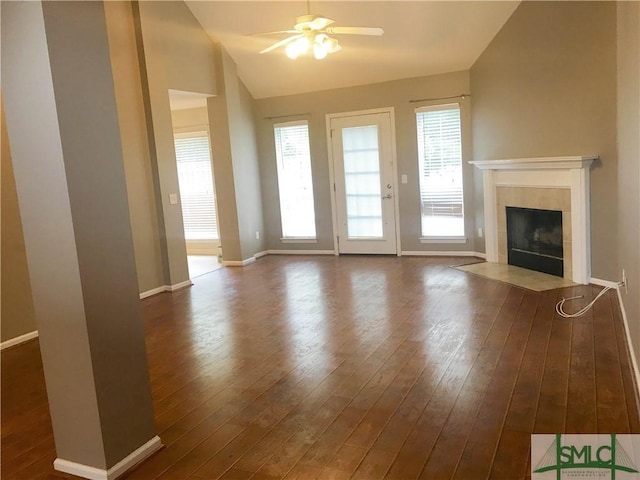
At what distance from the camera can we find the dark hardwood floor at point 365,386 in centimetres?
239

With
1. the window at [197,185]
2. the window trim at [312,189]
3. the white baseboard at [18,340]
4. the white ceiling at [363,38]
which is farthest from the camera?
the window at [197,185]

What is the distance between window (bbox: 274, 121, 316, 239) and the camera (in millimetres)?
7793

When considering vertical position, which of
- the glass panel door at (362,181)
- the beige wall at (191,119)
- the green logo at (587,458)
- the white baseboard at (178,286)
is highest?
the beige wall at (191,119)

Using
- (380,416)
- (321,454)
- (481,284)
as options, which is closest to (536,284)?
(481,284)

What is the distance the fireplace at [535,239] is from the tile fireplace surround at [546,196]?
0.29ft

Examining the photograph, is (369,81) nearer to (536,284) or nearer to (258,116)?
(258,116)

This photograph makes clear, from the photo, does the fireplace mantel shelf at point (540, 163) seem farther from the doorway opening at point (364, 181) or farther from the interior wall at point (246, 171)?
the interior wall at point (246, 171)

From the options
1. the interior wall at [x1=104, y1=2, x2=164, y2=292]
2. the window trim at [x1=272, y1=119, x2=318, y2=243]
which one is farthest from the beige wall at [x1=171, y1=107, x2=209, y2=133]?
the interior wall at [x1=104, y1=2, x2=164, y2=292]

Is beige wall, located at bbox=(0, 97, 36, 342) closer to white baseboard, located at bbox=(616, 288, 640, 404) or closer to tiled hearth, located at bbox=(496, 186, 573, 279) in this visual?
white baseboard, located at bbox=(616, 288, 640, 404)

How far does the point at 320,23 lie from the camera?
13.9ft

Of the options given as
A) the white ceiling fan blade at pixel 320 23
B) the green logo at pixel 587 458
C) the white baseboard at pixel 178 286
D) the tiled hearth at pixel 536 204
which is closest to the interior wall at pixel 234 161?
the white baseboard at pixel 178 286

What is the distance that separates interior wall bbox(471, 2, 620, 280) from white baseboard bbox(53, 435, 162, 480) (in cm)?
432

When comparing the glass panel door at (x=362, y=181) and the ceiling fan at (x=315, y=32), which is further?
the glass panel door at (x=362, y=181)

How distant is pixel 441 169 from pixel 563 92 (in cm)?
209
